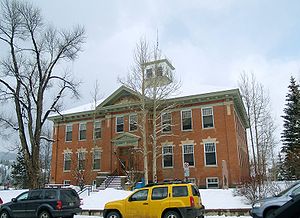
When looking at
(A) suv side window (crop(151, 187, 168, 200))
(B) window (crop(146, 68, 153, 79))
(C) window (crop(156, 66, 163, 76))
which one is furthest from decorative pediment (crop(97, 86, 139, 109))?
(A) suv side window (crop(151, 187, 168, 200))

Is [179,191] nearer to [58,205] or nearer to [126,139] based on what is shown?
[58,205]

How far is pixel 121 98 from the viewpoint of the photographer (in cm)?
3488

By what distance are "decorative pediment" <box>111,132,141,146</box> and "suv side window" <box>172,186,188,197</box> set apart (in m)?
20.2

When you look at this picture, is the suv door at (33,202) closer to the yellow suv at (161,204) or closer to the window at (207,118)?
the yellow suv at (161,204)

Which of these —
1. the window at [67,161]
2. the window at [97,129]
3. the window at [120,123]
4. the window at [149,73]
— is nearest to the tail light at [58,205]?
the window at [149,73]

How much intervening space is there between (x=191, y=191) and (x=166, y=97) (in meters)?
18.3

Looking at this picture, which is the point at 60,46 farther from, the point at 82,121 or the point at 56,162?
the point at 56,162

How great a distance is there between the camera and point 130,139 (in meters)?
33.1

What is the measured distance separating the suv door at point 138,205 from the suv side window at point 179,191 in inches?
46.0

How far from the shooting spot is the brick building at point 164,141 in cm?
2906

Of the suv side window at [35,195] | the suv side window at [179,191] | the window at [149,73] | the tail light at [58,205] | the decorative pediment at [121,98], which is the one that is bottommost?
the tail light at [58,205]

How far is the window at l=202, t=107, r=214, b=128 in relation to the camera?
99.2 feet

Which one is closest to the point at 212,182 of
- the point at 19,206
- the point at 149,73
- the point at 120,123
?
the point at 149,73

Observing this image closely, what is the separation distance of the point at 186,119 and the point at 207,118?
2.20 meters
